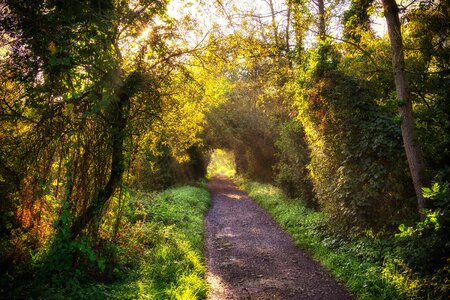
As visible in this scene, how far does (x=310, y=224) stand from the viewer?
11.8 meters

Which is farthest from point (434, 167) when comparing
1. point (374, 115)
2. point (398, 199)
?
point (374, 115)

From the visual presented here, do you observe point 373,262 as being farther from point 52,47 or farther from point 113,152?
point 52,47

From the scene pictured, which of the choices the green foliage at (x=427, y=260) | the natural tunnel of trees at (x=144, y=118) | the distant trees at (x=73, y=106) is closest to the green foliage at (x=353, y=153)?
the natural tunnel of trees at (x=144, y=118)

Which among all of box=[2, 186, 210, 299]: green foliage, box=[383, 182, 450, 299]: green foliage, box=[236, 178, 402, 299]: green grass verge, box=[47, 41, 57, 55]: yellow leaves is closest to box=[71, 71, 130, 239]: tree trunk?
box=[2, 186, 210, 299]: green foliage

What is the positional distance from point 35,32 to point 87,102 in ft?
5.21

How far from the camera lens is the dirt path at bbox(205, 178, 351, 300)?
692cm

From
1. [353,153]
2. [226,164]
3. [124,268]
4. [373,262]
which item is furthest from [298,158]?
[226,164]

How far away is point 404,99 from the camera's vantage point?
22.4 ft

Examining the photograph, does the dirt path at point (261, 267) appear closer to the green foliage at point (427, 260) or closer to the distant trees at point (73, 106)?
the green foliage at point (427, 260)

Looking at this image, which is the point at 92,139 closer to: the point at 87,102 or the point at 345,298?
the point at 87,102

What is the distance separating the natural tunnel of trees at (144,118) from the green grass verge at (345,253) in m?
0.51

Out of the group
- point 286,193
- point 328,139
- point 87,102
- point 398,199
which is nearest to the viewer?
point 87,102

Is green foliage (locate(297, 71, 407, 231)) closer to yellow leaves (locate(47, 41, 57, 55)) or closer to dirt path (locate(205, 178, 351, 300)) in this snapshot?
dirt path (locate(205, 178, 351, 300))

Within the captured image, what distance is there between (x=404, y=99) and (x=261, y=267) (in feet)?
17.8
